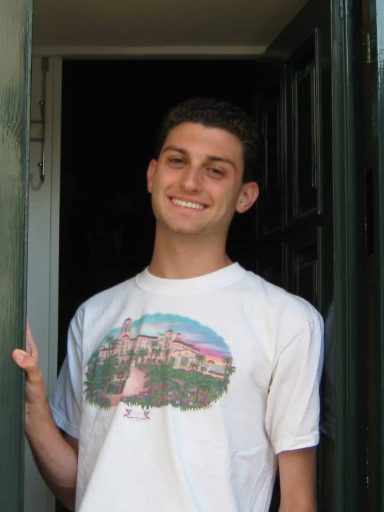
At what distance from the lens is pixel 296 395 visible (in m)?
2.42

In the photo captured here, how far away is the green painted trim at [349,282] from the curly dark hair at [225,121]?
1.12 ft

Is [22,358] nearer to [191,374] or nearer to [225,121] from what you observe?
[191,374]

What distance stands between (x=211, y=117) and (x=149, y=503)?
1.13m

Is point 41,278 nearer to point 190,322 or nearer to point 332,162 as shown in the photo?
point 190,322

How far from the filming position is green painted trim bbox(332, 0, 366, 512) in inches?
95.9

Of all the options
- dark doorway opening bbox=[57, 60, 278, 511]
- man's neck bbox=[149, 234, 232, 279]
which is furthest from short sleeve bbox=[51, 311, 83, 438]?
dark doorway opening bbox=[57, 60, 278, 511]

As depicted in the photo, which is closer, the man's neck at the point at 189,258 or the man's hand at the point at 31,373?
the man's hand at the point at 31,373

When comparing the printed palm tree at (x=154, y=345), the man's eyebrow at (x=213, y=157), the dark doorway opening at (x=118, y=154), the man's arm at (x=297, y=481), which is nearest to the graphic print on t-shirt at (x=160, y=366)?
the printed palm tree at (x=154, y=345)

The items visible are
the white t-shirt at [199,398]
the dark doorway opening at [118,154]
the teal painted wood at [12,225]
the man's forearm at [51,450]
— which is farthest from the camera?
the dark doorway opening at [118,154]

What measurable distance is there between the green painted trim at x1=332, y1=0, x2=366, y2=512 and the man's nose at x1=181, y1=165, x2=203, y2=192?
39 cm

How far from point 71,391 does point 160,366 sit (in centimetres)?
39

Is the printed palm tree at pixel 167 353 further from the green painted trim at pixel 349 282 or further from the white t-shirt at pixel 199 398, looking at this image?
the green painted trim at pixel 349 282

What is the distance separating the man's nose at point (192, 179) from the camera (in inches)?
102

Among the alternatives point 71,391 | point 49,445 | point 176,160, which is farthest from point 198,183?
point 49,445
